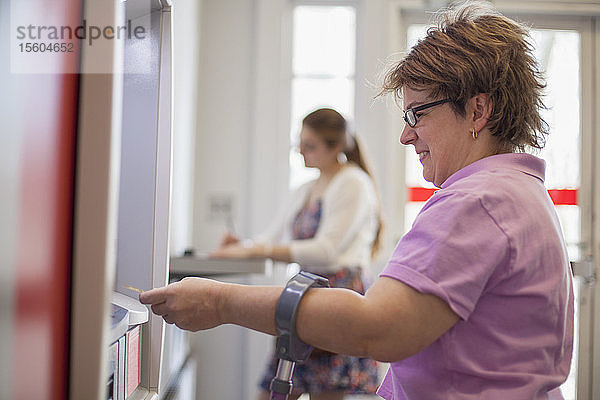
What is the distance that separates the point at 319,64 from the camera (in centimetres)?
333

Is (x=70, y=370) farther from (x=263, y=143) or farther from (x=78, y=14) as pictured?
(x=263, y=143)

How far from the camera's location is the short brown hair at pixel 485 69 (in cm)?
94

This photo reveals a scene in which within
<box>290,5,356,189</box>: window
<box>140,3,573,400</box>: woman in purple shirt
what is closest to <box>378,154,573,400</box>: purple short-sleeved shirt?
<box>140,3,573,400</box>: woman in purple shirt

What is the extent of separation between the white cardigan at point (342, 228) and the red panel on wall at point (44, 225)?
64.3 inches

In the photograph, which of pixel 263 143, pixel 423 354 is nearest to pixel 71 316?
pixel 423 354

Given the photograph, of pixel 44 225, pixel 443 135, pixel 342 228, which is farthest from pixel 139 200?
pixel 342 228

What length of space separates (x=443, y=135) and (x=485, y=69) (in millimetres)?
110

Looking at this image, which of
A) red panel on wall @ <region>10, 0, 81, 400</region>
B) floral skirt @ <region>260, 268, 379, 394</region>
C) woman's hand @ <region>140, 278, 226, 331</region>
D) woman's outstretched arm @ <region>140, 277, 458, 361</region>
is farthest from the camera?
floral skirt @ <region>260, 268, 379, 394</region>

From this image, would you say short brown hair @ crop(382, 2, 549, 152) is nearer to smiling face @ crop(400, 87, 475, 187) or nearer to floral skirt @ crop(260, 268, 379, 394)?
smiling face @ crop(400, 87, 475, 187)

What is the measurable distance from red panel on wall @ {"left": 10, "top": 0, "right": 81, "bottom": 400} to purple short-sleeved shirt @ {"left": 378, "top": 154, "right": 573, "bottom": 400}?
0.38 metres

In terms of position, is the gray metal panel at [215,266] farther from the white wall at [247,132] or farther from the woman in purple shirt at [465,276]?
the woman in purple shirt at [465,276]

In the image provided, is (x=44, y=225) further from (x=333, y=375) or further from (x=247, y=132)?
(x=247, y=132)

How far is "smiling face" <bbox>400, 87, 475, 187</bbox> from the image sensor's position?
0.96 m

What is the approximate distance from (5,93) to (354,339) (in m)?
0.47
